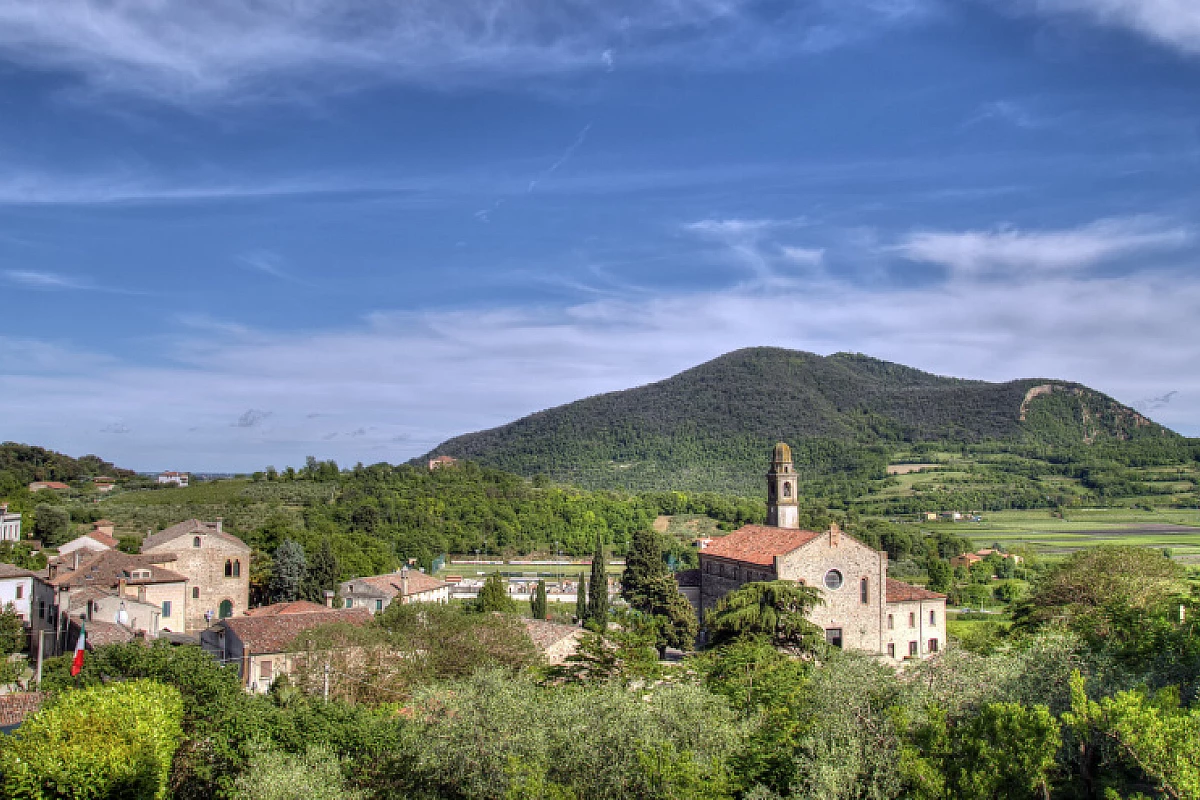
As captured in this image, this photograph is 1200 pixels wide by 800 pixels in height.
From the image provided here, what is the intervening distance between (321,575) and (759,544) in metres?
29.2

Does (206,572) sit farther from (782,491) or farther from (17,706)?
(782,491)

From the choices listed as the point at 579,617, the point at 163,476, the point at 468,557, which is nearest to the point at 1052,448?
the point at 468,557

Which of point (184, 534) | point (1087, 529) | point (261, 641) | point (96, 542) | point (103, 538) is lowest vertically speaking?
point (261, 641)

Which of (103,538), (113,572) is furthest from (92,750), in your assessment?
(103,538)

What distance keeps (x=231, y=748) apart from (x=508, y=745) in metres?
8.55

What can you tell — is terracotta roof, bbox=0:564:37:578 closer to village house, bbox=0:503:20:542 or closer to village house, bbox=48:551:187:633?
village house, bbox=48:551:187:633

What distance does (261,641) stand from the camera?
124 ft

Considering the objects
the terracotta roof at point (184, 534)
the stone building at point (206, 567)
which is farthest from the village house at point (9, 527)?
the stone building at point (206, 567)

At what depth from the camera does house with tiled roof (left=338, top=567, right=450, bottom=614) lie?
60562 millimetres

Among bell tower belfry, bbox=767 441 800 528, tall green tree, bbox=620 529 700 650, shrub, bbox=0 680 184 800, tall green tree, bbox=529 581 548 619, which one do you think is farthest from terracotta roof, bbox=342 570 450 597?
shrub, bbox=0 680 184 800

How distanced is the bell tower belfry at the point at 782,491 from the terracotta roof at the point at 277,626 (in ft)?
92.7

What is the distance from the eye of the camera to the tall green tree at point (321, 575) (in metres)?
61.0

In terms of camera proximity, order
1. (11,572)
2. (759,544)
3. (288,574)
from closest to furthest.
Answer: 1. (11,572)
2. (759,544)
3. (288,574)

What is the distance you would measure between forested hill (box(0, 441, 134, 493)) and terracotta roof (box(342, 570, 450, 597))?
73.3 metres
